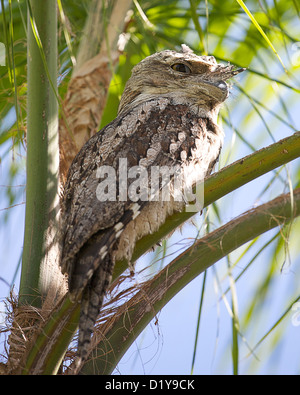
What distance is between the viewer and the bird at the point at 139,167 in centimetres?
214

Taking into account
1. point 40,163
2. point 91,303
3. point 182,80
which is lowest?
point 91,303

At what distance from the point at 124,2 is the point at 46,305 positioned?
2222 mm

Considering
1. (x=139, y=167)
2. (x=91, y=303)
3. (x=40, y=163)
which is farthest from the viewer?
(x=139, y=167)

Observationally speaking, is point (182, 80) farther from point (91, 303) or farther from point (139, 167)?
point (91, 303)

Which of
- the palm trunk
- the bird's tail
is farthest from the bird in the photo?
the palm trunk

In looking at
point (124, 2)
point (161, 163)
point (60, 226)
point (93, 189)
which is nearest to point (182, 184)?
point (161, 163)

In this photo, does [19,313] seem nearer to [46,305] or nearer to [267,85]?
[46,305]

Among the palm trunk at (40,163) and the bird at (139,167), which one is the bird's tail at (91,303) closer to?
the bird at (139,167)

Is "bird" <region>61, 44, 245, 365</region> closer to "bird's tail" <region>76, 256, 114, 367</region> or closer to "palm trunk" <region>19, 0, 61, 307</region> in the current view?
"bird's tail" <region>76, 256, 114, 367</region>

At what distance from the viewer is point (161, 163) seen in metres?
2.51

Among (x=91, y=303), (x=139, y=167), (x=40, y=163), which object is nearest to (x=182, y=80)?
(x=139, y=167)

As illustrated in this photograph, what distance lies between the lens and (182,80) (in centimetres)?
307

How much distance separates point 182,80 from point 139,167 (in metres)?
0.83

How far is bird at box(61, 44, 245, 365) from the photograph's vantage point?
7.03ft
